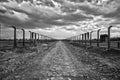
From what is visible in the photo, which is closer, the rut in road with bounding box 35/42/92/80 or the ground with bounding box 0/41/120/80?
the ground with bounding box 0/41/120/80

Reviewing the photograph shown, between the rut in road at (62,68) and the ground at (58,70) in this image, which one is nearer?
the ground at (58,70)

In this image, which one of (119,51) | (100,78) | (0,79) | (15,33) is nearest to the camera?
(0,79)

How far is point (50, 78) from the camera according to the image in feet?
11.1

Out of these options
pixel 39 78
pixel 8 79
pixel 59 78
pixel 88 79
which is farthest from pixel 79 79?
pixel 8 79

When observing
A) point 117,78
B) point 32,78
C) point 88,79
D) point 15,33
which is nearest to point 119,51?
point 117,78

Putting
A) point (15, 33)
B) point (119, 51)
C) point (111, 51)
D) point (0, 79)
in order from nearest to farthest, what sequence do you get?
point (0, 79) < point (119, 51) < point (111, 51) < point (15, 33)

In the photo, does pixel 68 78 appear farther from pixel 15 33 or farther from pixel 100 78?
pixel 15 33

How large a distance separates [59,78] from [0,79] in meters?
2.44

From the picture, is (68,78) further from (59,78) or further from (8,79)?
(8,79)

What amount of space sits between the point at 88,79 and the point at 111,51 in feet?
25.3

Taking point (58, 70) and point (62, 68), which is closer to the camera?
point (58, 70)

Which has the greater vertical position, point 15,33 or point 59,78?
point 15,33

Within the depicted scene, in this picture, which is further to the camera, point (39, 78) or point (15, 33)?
point (15, 33)

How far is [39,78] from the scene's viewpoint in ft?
11.1
